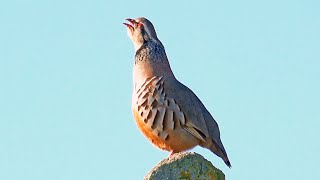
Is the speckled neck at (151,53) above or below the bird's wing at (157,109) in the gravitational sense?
above

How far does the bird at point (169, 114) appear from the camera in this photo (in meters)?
13.3

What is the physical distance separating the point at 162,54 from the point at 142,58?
0.37 m

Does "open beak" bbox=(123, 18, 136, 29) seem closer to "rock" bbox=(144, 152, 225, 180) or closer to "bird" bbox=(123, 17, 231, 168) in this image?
"bird" bbox=(123, 17, 231, 168)

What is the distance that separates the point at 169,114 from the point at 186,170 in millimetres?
5659

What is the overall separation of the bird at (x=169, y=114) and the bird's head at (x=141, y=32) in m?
0.74

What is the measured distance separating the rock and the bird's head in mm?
7224

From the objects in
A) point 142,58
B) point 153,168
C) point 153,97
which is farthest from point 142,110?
point 153,168

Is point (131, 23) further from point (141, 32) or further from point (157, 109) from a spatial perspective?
point (157, 109)

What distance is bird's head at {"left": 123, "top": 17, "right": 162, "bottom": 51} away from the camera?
14914 millimetres

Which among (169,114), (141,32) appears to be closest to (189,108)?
(169,114)

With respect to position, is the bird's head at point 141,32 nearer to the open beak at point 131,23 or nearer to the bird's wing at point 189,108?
the open beak at point 131,23

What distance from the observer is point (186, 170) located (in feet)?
25.3

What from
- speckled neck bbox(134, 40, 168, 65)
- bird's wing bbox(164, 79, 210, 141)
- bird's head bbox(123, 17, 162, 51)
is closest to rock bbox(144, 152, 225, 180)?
bird's wing bbox(164, 79, 210, 141)

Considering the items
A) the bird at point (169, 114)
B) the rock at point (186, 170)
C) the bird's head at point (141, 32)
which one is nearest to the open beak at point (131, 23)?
the bird's head at point (141, 32)
